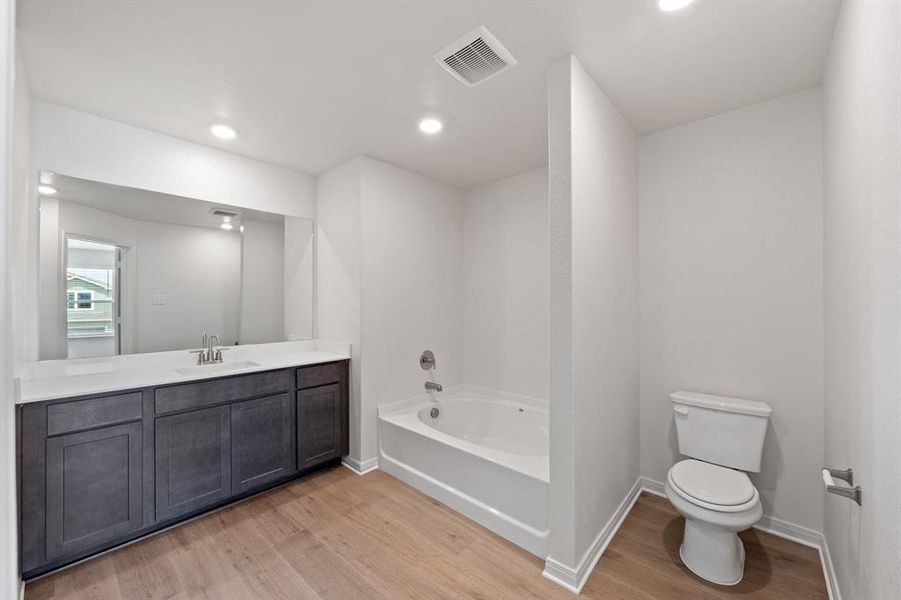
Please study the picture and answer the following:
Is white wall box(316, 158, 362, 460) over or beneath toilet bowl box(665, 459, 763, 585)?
over

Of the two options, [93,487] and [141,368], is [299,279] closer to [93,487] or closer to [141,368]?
[141,368]

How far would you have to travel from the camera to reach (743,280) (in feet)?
7.28

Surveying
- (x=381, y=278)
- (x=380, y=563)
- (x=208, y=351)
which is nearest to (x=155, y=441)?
(x=208, y=351)

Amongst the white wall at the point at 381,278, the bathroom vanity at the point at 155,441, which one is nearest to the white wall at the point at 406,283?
the white wall at the point at 381,278

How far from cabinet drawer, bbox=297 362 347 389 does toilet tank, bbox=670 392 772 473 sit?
234 centimetres

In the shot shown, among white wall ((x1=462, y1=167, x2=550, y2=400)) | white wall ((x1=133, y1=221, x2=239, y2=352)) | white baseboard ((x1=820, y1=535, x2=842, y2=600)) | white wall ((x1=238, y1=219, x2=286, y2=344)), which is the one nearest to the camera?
white baseboard ((x1=820, y1=535, x2=842, y2=600))

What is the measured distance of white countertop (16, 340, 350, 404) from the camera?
1.91 meters

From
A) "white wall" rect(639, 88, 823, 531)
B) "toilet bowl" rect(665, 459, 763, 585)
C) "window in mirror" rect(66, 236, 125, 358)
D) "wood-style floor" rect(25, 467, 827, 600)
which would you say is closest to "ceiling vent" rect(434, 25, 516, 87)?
"white wall" rect(639, 88, 823, 531)

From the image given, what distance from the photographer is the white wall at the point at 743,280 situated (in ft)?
6.70

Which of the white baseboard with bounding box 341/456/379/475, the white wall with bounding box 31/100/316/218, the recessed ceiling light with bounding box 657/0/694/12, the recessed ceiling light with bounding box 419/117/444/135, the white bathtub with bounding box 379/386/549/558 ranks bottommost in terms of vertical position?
the white baseboard with bounding box 341/456/379/475

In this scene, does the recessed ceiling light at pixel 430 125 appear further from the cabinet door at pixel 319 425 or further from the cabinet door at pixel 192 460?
the cabinet door at pixel 192 460

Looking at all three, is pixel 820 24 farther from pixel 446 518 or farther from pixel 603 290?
pixel 446 518

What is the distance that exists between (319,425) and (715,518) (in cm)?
245

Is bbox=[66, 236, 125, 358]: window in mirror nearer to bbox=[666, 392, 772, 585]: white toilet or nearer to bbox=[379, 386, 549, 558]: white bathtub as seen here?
bbox=[379, 386, 549, 558]: white bathtub
